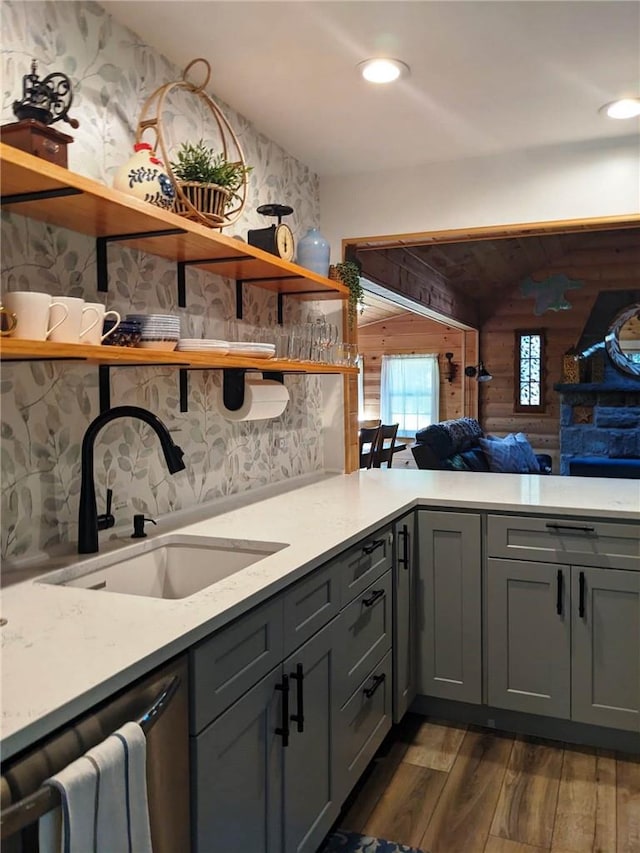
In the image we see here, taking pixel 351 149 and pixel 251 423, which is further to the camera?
pixel 351 149

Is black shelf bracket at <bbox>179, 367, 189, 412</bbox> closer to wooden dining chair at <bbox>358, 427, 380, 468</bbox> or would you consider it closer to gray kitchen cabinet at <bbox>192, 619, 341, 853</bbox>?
gray kitchen cabinet at <bbox>192, 619, 341, 853</bbox>

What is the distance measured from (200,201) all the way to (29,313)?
0.80m

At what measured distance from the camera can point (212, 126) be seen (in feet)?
8.16

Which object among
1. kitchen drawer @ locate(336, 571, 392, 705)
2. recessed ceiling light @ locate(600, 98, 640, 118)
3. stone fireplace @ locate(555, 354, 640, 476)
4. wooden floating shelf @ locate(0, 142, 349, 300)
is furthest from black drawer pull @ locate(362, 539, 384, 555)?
stone fireplace @ locate(555, 354, 640, 476)

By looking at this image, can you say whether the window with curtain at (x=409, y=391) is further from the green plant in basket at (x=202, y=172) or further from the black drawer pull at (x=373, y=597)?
the green plant in basket at (x=202, y=172)

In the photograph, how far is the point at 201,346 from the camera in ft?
6.25

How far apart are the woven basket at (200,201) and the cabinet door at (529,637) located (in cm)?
158

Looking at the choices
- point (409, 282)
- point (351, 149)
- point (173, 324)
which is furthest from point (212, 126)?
point (409, 282)

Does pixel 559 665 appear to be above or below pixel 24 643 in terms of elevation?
below

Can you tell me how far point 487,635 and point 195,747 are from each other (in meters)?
1.60

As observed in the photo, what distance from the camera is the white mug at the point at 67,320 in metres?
1.44

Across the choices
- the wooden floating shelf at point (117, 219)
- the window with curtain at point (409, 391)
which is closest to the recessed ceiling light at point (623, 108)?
the wooden floating shelf at point (117, 219)

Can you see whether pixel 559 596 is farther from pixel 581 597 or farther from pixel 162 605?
pixel 162 605

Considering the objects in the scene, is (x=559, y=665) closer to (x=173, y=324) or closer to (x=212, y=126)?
(x=173, y=324)
